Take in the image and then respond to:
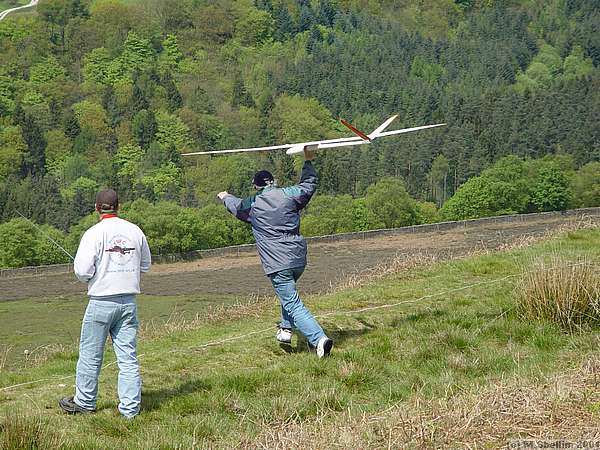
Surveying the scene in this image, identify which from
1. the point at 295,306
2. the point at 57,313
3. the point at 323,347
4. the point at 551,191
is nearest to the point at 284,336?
the point at 295,306

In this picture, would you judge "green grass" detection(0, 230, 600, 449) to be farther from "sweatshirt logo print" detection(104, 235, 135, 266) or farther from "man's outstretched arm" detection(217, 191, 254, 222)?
"man's outstretched arm" detection(217, 191, 254, 222)

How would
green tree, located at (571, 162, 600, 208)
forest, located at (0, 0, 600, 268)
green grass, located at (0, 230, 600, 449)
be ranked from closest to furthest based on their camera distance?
green grass, located at (0, 230, 600, 449) < green tree, located at (571, 162, 600, 208) < forest, located at (0, 0, 600, 268)

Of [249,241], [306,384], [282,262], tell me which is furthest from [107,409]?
[249,241]

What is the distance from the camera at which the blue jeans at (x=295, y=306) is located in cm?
1013

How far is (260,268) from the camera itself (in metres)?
60.0

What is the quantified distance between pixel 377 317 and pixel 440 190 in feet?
300

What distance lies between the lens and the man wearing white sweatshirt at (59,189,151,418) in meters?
8.17


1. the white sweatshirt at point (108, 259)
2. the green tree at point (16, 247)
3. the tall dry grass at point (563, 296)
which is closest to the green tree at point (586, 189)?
the green tree at point (16, 247)

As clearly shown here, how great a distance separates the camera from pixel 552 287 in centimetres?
1109

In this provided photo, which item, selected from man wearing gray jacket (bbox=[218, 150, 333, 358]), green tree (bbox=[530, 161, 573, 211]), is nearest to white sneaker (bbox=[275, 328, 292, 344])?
man wearing gray jacket (bbox=[218, 150, 333, 358])

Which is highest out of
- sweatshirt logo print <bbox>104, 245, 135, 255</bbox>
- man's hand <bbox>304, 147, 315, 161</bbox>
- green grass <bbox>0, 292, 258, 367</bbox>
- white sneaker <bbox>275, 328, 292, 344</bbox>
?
sweatshirt logo print <bbox>104, 245, 135, 255</bbox>

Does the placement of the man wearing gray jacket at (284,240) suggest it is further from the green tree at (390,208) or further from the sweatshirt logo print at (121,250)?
the green tree at (390,208)

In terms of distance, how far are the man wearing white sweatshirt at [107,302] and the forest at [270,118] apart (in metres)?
63.2

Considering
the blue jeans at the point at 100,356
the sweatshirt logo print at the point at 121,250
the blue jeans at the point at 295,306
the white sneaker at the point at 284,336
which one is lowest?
the white sneaker at the point at 284,336
